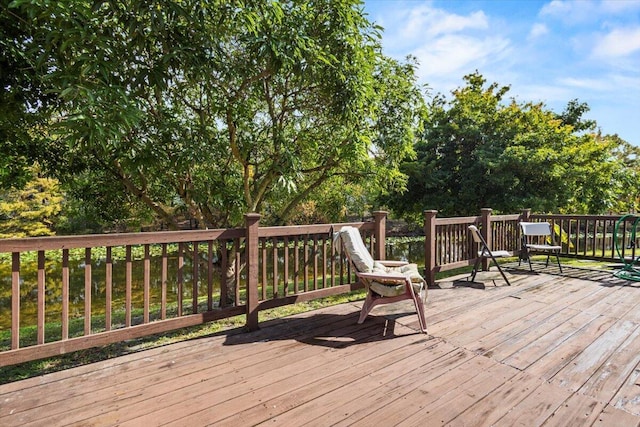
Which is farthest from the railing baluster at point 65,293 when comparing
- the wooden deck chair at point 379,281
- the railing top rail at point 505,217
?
the railing top rail at point 505,217

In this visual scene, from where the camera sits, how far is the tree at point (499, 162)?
29.5 feet

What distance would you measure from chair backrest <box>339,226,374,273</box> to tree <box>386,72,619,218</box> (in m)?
7.32

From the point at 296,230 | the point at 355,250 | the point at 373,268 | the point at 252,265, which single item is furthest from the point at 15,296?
the point at 373,268

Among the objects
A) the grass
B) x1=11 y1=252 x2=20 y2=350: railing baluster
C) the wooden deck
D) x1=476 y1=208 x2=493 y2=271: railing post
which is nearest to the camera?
the wooden deck

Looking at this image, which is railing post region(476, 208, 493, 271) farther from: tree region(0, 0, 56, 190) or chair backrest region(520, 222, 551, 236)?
tree region(0, 0, 56, 190)

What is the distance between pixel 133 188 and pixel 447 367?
4.94 m

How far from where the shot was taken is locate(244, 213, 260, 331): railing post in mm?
3006

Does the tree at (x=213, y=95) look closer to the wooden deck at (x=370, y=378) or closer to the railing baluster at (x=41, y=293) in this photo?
the railing baluster at (x=41, y=293)

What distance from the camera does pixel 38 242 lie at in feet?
6.99

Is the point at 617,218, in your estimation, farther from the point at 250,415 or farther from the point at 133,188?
the point at 133,188

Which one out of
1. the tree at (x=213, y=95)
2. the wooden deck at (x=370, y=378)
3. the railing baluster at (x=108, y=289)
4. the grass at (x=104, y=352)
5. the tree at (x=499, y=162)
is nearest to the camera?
the wooden deck at (x=370, y=378)

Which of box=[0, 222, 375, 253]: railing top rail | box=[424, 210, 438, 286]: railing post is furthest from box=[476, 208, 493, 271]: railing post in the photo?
box=[0, 222, 375, 253]: railing top rail

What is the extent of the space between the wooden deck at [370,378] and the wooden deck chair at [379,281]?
0.75ft

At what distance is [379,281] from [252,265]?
123 cm
